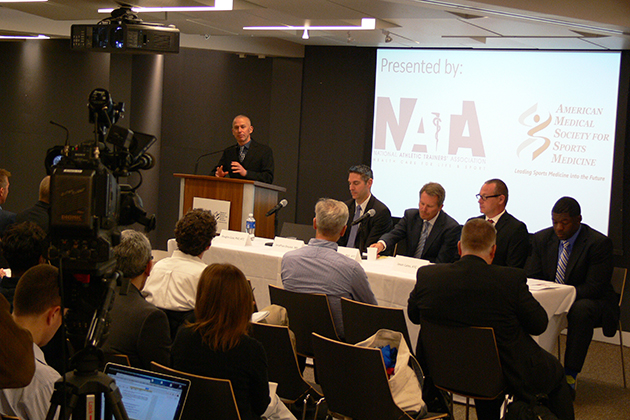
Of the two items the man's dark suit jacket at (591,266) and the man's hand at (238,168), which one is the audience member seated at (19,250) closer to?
the man's hand at (238,168)

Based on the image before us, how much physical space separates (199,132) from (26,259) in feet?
19.2

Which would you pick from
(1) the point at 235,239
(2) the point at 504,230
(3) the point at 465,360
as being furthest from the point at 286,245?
(3) the point at 465,360

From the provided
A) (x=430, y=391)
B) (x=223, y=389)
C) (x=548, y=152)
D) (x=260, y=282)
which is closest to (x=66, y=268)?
(x=223, y=389)

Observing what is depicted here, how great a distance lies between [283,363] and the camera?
299cm

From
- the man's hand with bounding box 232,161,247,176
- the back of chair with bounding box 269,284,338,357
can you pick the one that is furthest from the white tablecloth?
the man's hand with bounding box 232,161,247,176

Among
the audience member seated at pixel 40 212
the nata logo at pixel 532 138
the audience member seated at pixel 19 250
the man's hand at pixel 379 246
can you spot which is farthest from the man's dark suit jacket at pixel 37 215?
the nata logo at pixel 532 138

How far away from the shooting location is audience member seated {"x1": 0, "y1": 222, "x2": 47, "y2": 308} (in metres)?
2.98

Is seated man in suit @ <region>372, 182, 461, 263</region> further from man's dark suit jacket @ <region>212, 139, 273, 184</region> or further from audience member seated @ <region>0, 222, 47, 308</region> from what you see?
audience member seated @ <region>0, 222, 47, 308</region>

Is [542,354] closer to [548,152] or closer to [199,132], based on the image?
[548,152]

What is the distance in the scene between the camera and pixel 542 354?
310 cm

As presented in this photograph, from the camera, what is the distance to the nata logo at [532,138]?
21.0 ft

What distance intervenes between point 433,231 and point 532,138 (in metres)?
2.14

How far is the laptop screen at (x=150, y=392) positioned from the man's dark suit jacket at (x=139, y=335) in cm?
31

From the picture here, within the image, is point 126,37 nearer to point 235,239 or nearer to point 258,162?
point 235,239
